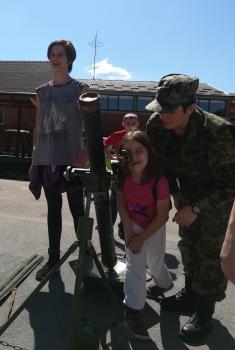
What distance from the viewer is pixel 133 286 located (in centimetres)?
298

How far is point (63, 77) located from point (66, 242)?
87.2 inches

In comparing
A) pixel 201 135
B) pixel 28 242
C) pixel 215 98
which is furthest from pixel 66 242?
pixel 215 98

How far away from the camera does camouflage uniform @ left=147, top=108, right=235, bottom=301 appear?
2.85 meters

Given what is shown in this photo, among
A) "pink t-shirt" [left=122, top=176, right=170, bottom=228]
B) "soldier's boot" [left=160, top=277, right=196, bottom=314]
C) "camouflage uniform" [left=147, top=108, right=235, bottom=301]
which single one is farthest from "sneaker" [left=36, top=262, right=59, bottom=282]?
"camouflage uniform" [left=147, top=108, right=235, bottom=301]

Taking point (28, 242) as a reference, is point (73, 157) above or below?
above

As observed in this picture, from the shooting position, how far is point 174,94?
2783mm

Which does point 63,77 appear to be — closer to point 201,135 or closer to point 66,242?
point 201,135

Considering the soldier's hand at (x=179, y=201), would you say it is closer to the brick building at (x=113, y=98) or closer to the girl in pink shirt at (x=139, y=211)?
the girl in pink shirt at (x=139, y=211)

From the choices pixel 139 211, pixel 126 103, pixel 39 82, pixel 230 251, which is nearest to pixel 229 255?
pixel 230 251

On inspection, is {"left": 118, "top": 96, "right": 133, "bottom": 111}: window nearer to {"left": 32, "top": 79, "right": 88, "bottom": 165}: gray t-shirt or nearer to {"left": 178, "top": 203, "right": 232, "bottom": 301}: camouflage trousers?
{"left": 32, "top": 79, "right": 88, "bottom": 165}: gray t-shirt

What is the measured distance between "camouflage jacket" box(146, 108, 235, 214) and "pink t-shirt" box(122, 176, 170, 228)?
0.17 meters

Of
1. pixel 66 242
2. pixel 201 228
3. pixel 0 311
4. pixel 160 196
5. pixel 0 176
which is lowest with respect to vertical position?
pixel 0 176

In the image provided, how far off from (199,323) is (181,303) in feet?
1.27

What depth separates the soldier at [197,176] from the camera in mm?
2822
